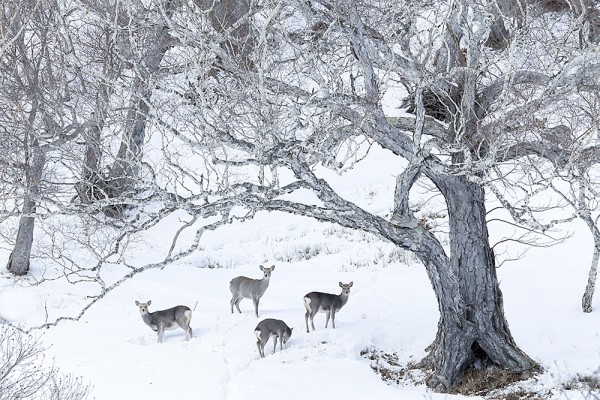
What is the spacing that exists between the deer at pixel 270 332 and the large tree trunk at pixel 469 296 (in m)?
2.81

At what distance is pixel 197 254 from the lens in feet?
64.7

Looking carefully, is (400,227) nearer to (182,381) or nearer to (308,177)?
(308,177)

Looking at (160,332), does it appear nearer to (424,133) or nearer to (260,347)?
(260,347)

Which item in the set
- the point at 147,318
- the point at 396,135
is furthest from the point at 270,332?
the point at 396,135

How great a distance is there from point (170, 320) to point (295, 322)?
2371 millimetres

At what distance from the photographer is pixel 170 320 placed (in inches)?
510

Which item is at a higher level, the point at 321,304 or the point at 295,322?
the point at 321,304

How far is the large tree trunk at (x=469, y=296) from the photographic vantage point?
10.1 meters

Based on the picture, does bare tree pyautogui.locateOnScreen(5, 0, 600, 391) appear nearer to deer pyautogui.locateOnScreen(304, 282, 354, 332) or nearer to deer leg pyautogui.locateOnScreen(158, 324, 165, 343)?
deer pyautogui.locateOnScreen(304, 282, 354, 332)

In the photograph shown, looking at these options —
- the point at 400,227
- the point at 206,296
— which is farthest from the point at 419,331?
the point at 206,296

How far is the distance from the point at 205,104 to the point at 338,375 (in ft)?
17.2

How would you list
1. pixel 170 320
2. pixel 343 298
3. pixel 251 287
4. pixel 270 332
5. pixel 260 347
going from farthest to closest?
pixel 251 287
pixel 343 298
pixel 170 320
pixel 270 332
pixel 260 347

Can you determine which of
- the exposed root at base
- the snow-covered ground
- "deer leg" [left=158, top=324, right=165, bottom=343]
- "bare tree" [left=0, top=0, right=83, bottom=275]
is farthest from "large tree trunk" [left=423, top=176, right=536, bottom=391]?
"bare tree" [left=0, top=0, right=83, bottom=275]

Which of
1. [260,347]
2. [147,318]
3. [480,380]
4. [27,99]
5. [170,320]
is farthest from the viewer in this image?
[27,99]
